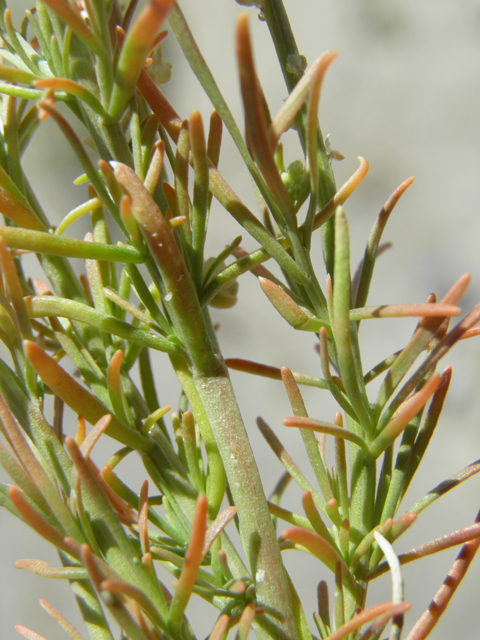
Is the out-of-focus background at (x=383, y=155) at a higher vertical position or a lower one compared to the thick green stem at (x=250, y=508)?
higher

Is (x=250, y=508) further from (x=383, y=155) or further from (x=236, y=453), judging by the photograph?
(x=383, y=155)

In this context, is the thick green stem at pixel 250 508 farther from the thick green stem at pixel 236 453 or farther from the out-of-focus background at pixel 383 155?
the out-of-focus background at pixel 383 155

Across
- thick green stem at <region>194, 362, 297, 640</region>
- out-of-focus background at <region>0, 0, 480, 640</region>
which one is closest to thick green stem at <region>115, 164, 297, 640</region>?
thick green stem at <region>194, 362, 297, 640</region>

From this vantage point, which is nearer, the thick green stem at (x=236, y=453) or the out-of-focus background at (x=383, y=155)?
the thick green stem at (x=236, y=453)

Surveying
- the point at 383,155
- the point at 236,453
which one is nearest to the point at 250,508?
the point at 236,453

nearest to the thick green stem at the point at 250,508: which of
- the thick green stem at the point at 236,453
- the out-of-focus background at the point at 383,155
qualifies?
the thick green stem at the point at 236,453

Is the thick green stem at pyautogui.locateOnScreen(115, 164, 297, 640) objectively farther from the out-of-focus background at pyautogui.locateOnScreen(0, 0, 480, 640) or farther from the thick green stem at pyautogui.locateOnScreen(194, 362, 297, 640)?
the out-of-focus background at pyautogui.locateOnScreen(0, 0, 480, 640)

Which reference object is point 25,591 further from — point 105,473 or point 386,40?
point 386,40

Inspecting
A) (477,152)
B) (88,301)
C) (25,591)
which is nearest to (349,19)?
(477,152)
